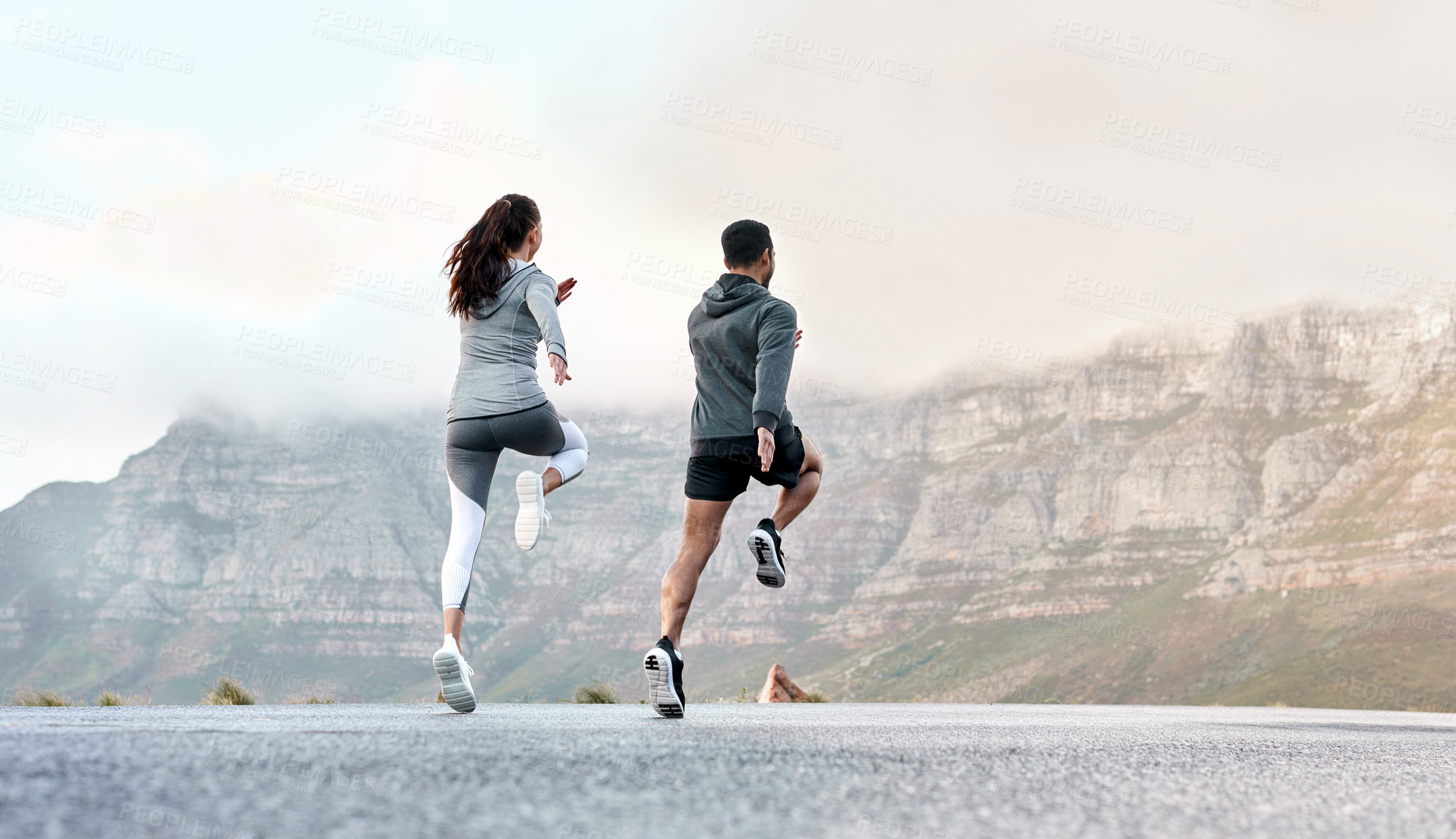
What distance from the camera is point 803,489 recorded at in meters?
5.84

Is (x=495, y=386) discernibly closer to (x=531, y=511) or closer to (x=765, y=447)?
(x=531, y=511)

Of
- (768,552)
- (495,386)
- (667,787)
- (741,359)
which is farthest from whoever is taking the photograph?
(495,386)

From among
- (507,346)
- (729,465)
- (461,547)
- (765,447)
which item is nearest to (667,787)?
(765,447)

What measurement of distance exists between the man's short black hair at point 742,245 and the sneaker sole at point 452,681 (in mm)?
2557

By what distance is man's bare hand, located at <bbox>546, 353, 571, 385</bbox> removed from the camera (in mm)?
5480

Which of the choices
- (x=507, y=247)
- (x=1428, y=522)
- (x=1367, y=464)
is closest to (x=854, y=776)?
(x=507, y=247)

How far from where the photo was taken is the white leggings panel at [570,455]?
5941mm

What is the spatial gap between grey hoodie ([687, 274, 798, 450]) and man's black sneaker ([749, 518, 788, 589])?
20.2 inches

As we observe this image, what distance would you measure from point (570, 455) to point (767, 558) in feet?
4.80

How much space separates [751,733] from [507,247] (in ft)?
10.9

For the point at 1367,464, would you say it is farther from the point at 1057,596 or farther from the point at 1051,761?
the point at 1051,761

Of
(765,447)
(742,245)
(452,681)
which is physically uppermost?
(742,245)

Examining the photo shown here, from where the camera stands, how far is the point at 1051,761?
2904 mm

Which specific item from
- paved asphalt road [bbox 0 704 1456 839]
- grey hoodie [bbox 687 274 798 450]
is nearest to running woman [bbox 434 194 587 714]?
grey hoodie [bbox 687 274 798 450]
